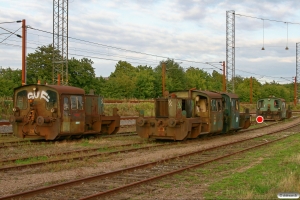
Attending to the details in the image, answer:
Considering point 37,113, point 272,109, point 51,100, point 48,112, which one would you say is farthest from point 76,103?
point 272,109

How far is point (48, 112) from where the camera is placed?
57.9ft

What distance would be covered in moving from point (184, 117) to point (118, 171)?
762cm

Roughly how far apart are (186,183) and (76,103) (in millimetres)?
9928

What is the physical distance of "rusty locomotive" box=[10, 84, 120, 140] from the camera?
1730cm

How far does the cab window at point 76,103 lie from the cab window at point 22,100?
7.24 feet

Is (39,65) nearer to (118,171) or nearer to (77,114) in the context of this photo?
(77,114)

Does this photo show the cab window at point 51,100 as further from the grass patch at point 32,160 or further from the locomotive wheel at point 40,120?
the grass patch at point 32,160

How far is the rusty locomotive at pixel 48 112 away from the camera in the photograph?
17297 mm

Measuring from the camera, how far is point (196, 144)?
704 inches

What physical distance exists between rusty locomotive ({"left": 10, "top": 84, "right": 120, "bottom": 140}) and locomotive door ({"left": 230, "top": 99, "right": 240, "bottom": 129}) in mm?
8357

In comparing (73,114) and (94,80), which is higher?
(94,80)

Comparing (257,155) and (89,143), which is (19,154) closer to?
(89,143)

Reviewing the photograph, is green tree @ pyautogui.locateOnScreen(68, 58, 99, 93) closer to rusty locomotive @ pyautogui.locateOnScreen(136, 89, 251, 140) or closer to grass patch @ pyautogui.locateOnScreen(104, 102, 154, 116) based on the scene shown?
grass patch @ pyautogui.locateOnScreen(104, 102, 154, 116)

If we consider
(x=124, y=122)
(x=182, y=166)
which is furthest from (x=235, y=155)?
(x=124, y=122)
